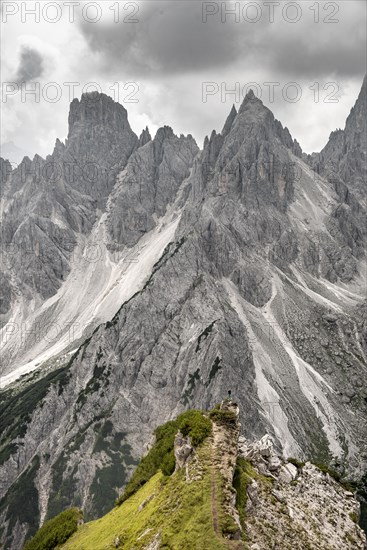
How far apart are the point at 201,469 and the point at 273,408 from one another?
119 metres

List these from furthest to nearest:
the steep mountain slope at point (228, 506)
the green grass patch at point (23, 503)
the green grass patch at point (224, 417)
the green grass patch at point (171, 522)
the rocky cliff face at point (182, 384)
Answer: the rocky cliff face at point (182, 384) → the green grass patch at point (23, 503) → the green grass patch at point (224, 417) → the steep mountain slope at point (228, 506) → the green grass patch at point (171, 522)

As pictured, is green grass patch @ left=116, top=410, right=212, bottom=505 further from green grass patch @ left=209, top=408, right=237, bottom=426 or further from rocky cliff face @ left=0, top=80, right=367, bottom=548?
rocky cliff face @ left=0, top=80, right=367, bottom=548

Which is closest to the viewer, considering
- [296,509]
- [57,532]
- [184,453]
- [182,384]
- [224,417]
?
[296,509]

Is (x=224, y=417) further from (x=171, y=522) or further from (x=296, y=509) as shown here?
(x=171, y=522)

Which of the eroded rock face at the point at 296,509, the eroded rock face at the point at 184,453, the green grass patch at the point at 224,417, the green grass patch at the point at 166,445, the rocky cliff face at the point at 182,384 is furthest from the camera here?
the rocky cliff face at the point at 182,384

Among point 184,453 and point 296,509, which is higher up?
point 184,453

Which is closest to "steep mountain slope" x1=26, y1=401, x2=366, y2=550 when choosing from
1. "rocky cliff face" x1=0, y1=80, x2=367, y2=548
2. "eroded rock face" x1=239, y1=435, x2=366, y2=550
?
"eroded rock face" x1=239, y1=435, x2=366, y2=550

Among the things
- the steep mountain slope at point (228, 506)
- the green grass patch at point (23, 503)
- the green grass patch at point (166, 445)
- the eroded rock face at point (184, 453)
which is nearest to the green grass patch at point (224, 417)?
the steep mountain slope at point (228, 506)

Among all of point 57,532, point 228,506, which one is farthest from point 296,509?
point 57,532

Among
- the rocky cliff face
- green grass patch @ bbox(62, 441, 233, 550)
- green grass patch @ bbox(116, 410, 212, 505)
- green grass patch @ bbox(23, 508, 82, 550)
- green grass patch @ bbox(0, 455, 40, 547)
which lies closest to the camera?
green grass patch @ bbox(62, 441, 233, 550)

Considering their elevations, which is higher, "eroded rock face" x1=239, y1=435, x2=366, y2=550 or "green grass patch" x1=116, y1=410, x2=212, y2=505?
"green grass patch" x1=116, y1=410, x2=212, y2=505

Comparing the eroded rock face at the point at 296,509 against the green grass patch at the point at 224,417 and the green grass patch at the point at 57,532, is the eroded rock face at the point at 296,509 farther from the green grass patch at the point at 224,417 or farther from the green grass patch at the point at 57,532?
the green grass patch at the point at 57,532

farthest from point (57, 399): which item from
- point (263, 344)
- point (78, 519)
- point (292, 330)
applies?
point (78, 519)

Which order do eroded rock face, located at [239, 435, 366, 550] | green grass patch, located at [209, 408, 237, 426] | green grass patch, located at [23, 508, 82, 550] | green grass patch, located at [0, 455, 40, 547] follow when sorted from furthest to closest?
green grass patch, located at [0, 455, 40, 547] → green grass patch, located at [23, 508, 82, 550] → green grass patch, located at [209, 408, 237, 426] → eroded rock face, located at [239, 435, 366, 550]
